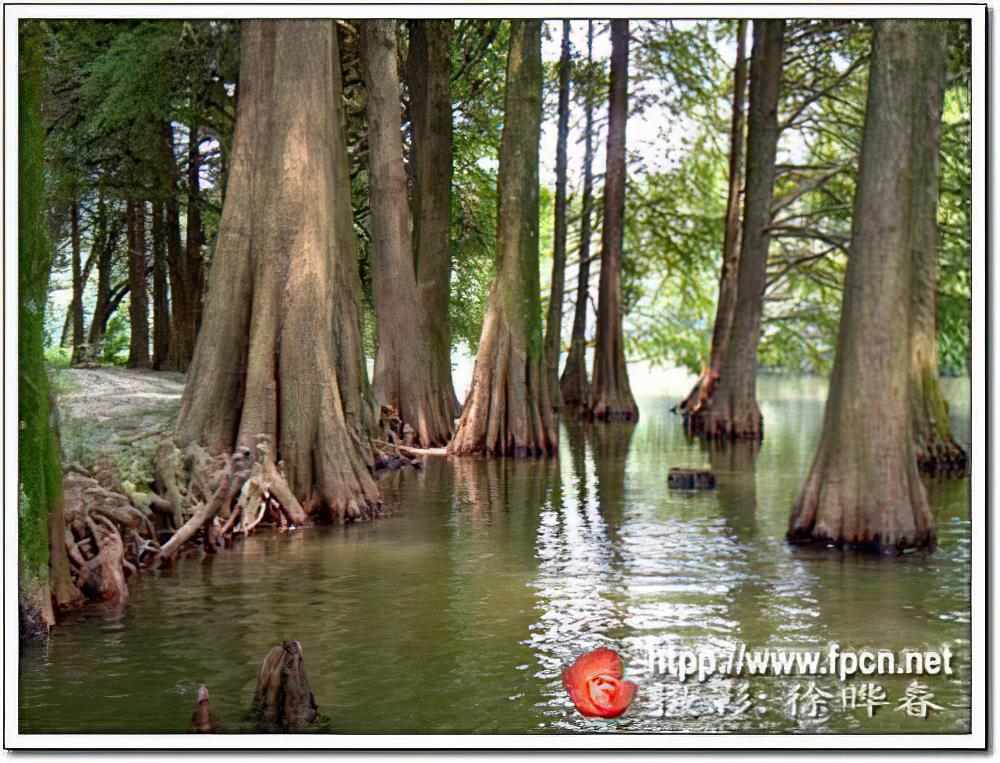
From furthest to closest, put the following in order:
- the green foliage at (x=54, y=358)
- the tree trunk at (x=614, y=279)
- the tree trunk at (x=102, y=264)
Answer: the tree trunk at (x=614, y=279), the tree trunk at (x=102, y=264), the green foliage at (x=54, y=358)

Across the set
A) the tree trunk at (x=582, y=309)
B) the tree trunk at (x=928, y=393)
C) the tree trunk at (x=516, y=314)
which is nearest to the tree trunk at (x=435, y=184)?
the tree trunk at (x=516, y=314)

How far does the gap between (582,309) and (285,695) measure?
87.5 ft

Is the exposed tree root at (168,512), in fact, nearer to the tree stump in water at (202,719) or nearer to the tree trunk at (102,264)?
the tree stump in water at (202,719)

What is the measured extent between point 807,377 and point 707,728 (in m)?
59.0

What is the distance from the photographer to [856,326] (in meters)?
9.59

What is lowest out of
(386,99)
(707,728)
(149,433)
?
(707,728)

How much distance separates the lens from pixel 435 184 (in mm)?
19734

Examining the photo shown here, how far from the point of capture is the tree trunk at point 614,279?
26250 millimetres

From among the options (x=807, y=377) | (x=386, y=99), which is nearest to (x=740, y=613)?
(x=386, y=99)

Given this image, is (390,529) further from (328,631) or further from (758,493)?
(758,493)

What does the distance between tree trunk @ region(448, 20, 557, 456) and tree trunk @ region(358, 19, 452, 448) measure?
1257mm

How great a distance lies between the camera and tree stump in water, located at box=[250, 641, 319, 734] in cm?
516

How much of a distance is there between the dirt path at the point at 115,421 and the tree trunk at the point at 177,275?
17.5 ft

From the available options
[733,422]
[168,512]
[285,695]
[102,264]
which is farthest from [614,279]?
[285,695]
